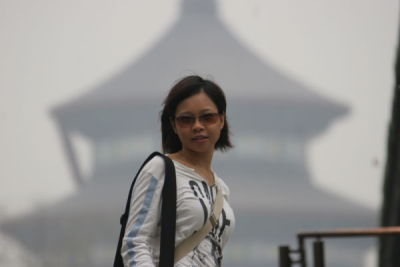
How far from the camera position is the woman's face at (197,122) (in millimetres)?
2549

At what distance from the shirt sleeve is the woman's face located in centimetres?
10

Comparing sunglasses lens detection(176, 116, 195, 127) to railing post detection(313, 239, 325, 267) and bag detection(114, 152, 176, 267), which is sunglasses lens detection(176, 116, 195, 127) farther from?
railing post detection(313, 239, 325, 267)


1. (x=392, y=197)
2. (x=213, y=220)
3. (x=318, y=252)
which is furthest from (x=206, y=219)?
(x=392, y=197)

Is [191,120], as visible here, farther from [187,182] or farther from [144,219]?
[144,219]

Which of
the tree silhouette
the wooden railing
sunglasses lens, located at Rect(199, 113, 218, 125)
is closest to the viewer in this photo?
sunglasses lens, located at Rect(199, 113, 218, 125)

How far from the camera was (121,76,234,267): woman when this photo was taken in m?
2.47

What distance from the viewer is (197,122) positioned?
254 cm

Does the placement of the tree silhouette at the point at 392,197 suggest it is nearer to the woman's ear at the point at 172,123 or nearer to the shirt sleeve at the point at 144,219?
the woman's ear at the point at 172,123

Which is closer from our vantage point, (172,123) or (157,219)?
(157,219)

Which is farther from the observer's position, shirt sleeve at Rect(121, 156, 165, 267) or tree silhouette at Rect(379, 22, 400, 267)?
tree silhouette at Rect(379, 22, 400, 267)

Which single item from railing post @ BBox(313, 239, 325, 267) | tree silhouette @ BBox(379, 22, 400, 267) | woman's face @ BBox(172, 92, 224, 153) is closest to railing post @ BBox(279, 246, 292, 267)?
railing post @ BBox(313, 239, 325, 267)

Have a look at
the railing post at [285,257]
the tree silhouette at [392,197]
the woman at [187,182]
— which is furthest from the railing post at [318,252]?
the woman at [187,182]

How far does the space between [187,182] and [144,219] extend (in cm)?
12

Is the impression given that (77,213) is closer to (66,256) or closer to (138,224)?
(66,256)
